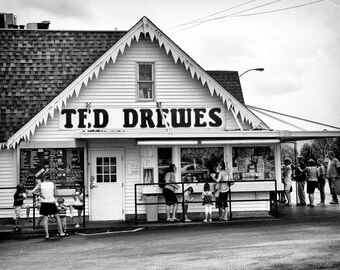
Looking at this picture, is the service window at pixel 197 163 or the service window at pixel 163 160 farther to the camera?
the service window at pixel 197 163

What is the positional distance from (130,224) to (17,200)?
3.55m

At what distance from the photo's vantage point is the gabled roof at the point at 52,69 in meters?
21.7

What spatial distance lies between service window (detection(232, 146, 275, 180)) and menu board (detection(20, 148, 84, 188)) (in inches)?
207

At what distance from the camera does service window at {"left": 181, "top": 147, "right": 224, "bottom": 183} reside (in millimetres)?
22422

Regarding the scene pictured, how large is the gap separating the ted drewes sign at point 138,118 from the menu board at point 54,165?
0.89 meters

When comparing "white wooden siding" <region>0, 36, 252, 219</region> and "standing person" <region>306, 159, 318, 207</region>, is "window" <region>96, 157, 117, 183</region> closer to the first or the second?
"white wooden siding" <region>0, 36, 252, 219</region>

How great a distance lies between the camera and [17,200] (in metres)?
19.7

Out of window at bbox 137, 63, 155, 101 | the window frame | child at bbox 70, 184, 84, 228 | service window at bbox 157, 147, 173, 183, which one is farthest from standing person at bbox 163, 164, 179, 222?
window at bbox 137, 63, 155, 101

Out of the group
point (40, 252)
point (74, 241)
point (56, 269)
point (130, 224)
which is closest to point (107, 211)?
point (130, 224)

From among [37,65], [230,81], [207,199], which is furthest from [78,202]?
[230,81]

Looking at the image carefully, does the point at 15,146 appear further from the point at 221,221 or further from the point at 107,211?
the point at 221,221

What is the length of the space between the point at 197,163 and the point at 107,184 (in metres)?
3.12

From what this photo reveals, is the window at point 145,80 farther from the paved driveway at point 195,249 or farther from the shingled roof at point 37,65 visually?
the paved driveway at point 195,249

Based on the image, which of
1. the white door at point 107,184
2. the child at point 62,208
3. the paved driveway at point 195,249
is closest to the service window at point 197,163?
the white door at point 107,184
